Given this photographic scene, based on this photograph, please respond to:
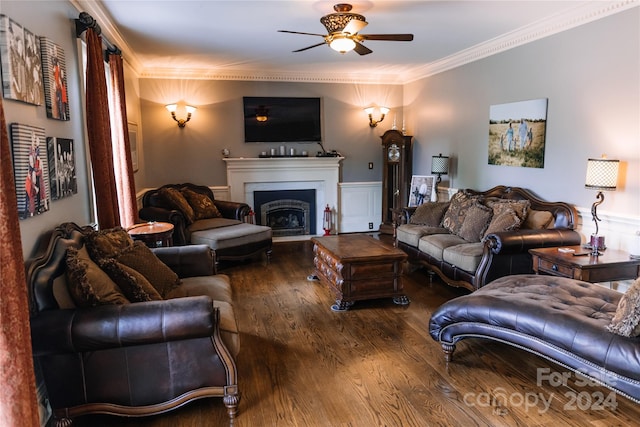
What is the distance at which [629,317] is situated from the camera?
224cm

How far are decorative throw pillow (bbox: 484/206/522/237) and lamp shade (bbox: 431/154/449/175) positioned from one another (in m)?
1.72

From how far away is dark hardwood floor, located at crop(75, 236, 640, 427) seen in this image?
7.98 feet

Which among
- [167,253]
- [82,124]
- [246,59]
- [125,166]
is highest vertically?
[246,59]

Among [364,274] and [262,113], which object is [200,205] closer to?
[262,113]

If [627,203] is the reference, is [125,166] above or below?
above

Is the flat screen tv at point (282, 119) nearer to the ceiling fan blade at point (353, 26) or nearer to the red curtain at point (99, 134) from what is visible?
the ceiling fan blade at point (353, 26)

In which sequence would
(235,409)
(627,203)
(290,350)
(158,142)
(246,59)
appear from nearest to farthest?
(235,409)
(290,350)
(627,203)
(246,59)
(158,142)

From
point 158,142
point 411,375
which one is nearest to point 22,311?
point 411,375

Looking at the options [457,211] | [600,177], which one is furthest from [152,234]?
[600,177]

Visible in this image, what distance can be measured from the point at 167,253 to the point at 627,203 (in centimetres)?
369

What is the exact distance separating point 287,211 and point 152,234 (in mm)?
3404

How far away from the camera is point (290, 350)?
3242 millimetres

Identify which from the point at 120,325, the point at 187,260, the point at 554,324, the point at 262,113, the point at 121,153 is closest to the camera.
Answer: the point at 120,325

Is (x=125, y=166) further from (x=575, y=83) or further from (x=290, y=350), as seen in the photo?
(x=575, y=83)
